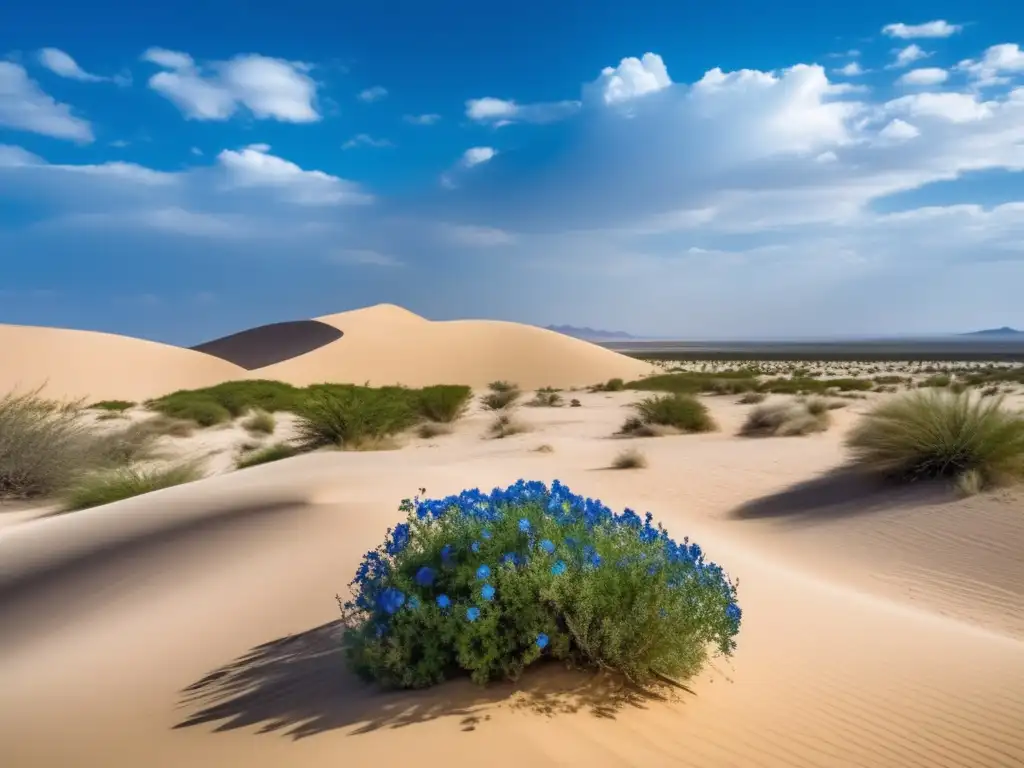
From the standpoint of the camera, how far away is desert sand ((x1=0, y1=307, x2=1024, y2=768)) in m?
3.94

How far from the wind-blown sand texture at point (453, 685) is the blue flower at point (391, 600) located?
0.47 metres

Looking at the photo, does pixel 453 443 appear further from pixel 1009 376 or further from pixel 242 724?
pixel 1009 376

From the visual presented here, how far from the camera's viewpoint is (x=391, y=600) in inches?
160

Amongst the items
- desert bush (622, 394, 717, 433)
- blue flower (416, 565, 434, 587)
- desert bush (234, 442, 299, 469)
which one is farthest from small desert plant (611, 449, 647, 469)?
blue flower (416, 565, 434, 587)

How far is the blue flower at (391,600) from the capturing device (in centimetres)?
403

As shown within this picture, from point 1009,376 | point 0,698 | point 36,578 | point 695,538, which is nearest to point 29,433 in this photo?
point 36,578

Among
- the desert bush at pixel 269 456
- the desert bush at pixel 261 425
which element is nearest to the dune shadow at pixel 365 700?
the desert bush at pixel 269 456

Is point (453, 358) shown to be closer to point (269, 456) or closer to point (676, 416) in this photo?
point (676, 416)

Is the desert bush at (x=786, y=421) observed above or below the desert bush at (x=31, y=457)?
below

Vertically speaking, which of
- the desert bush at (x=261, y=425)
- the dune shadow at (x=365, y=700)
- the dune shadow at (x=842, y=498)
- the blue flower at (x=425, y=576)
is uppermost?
the desert bush at (x=261, y=425)

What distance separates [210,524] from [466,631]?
596 centimetres

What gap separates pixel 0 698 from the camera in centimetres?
562

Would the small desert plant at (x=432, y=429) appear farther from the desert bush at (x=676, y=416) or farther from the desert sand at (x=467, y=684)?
the desert sand at (x=467, y=684)

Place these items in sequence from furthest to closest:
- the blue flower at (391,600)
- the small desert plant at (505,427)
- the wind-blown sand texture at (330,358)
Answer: the wind-blown sand texture at (330,358) < the small desert plant at (505,427) < the blue flower at (391,600)
